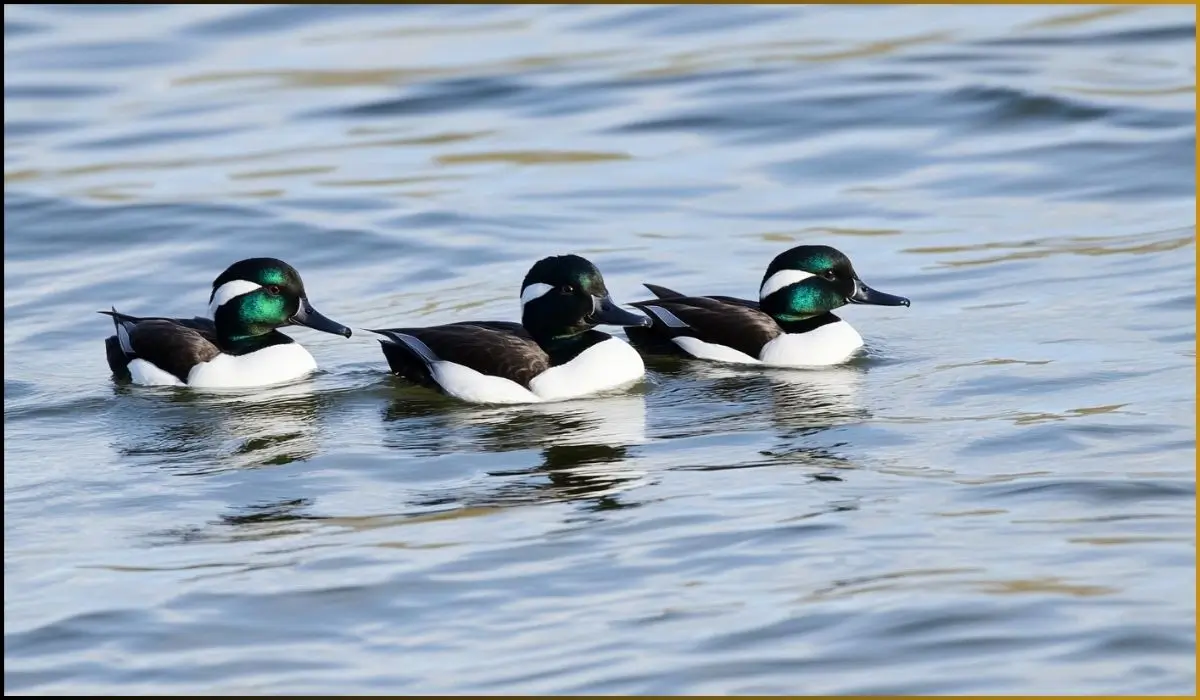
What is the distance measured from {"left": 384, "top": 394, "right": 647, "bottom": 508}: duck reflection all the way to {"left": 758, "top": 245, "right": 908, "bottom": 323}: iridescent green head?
55.5 inches

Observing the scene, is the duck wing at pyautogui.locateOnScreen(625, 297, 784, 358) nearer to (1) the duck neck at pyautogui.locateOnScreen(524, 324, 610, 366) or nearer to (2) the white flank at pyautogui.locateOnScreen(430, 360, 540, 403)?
(1) the duck neck at pyautogui.locateOnScreen(524, 324, 610, 366)

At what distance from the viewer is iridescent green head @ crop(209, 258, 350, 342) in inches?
452

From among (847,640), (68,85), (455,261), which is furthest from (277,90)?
(847,640)

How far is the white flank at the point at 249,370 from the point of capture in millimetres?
11367

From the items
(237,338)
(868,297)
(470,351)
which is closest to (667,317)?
(868,297)

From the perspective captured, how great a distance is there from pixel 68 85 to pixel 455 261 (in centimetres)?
1033

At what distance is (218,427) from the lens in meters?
10.5

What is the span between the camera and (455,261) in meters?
15.0

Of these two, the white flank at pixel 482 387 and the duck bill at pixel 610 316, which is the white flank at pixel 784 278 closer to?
the duck bill at pixel 610 316

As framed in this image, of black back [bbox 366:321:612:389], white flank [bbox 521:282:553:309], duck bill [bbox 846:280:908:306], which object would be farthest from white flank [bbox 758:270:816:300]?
white flank [bbox 521:282:553:309]

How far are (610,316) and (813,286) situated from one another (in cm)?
147

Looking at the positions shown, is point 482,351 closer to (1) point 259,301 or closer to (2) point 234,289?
(1) point 259,301

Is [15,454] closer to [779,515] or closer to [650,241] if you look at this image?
[779,515]

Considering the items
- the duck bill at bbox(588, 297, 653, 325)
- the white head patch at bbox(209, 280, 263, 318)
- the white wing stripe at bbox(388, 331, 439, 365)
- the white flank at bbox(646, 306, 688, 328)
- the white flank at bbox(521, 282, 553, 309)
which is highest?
the white head patch at bbox(209, 280, 263, 318)
